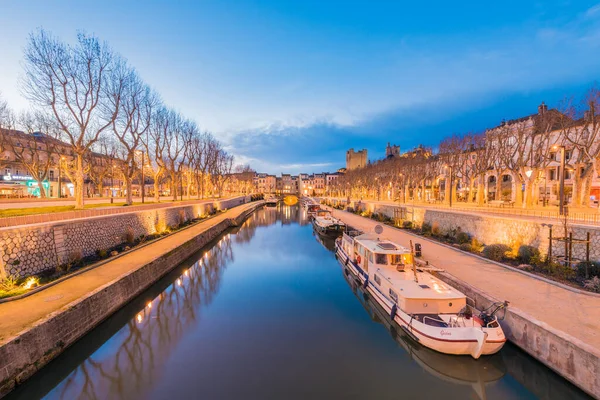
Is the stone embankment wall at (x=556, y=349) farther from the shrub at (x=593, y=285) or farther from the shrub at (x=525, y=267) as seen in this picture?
the shrub at (x=525, y=267)

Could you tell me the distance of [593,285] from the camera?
1049 centimetres

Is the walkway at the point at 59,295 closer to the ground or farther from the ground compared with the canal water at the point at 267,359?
farther from the ground

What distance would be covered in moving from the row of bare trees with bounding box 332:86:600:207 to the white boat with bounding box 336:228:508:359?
18.9m

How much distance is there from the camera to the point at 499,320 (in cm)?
925

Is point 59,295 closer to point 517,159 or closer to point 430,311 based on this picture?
point 430,311

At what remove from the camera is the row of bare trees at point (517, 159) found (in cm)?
2600

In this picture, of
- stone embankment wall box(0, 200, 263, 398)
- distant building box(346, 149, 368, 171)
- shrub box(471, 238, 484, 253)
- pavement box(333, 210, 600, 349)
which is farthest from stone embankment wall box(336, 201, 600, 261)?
distant building box(346, 149, 368, 171)

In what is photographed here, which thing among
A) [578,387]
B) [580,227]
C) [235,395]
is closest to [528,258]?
[580,227]

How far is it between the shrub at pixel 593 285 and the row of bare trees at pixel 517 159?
50.3ft

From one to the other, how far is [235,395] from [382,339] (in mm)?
5811

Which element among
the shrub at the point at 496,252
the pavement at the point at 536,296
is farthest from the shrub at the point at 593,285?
the shrub at the point at 496,252

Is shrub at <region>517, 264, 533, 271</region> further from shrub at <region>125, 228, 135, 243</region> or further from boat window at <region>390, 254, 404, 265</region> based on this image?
shrub at <region>125, 228, 135, 243</region>

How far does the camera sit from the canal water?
7770 mm

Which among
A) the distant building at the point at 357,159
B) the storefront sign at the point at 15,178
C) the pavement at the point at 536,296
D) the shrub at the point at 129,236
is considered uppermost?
the distant building at the point at 357,159
